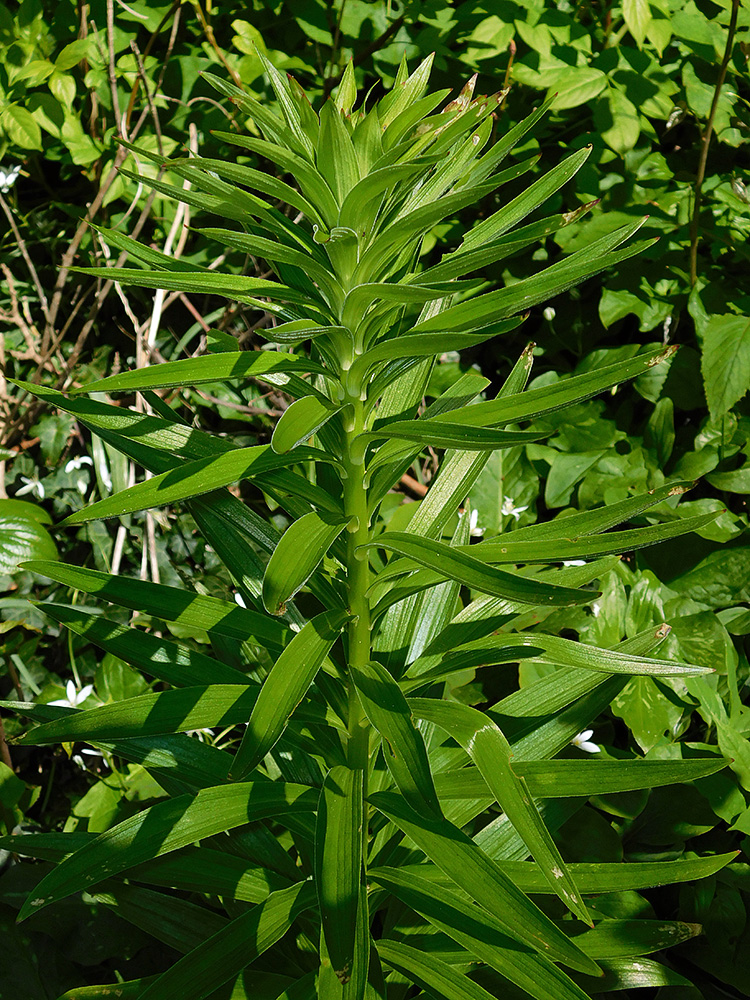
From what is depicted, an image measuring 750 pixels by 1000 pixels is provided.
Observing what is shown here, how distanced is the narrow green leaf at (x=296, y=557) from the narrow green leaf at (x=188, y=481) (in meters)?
0.07

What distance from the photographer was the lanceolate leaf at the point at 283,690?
2.43ft

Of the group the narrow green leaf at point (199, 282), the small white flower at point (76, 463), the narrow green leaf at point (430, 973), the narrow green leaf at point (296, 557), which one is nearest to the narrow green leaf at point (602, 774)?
the narrow green leaf at point (430, 973)

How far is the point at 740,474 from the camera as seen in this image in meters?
1.78

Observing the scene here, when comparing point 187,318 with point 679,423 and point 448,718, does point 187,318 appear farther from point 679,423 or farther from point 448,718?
point 448,718

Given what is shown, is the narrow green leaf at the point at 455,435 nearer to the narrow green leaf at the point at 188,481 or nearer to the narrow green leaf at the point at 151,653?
the narrow green leaf at the point at 188,481

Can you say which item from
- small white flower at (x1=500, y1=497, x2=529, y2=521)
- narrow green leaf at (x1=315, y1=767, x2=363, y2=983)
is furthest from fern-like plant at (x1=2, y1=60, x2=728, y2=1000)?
small white flower at (x1=500, y1=497, x2=529, y2=521)

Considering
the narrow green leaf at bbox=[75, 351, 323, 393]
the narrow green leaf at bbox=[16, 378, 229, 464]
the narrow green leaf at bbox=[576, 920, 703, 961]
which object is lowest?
the narrow green leaf at bbox=[576, 920, 703, 961]

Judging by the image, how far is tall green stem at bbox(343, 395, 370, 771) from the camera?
2.97 feet

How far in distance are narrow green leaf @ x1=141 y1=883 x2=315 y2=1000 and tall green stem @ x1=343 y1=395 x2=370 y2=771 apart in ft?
0.59

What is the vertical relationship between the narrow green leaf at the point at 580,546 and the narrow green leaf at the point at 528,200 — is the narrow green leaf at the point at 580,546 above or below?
below

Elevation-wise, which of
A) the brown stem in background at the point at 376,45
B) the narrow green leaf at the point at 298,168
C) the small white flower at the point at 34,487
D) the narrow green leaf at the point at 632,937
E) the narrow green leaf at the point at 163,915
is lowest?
the narrow green leaf at the point at 632,937

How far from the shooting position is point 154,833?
88 centimetres

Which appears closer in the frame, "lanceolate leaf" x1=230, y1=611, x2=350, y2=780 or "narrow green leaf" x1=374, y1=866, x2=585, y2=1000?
"lanceolate leaf" x1=230, y1=611, x2=350, y2=780

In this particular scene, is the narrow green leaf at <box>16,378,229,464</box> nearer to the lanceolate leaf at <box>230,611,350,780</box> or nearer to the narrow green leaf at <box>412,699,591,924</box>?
the lanceolate leaf at <box>230,611,350,780</box>
